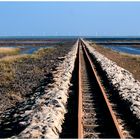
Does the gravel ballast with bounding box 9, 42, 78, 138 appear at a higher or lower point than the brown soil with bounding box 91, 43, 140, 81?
higher

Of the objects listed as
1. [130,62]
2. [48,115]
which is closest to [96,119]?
[48,115]

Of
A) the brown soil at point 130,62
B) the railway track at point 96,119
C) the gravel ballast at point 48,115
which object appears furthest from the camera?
the brown soil at point 130,62

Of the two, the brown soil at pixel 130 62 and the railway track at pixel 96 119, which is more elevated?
the railway track at pixel 96 119

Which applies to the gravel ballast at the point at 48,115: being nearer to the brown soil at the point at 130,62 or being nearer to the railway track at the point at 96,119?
the railway track at the point at 96,119

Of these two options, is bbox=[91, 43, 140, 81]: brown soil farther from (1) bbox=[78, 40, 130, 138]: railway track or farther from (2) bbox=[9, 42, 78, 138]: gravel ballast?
(2) bbox=[9, 42, 78, 138]: gravel ballast

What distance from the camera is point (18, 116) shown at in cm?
1227

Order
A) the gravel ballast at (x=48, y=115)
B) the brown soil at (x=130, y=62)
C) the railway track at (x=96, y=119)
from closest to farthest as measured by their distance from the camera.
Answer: the gravel ballast at (x=48, y=115), the railway track at (x=96, y=119), the brown soil at (x=130, y=62)

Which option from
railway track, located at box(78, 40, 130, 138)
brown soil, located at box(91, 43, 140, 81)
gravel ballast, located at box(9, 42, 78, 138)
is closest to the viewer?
gravel ballast, located at box(9, 42, 78, 138)

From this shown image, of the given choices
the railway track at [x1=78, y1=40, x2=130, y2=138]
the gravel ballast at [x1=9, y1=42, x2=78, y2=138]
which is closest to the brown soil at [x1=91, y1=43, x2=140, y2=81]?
the railway track at [x1=78, y1=40, x2=130, y2=138]

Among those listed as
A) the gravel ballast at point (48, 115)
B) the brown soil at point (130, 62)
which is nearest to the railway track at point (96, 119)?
the gravel ballast at point (48, 115)

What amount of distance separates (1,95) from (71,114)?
18.4 feet

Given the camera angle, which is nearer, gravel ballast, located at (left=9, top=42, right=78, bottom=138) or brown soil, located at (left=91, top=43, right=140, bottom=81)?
gravel ballast, located at (left=9, top=42, right=78, bottom=138)

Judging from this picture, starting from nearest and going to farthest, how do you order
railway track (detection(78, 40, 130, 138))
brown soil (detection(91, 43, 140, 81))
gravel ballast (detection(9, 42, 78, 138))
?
gravel ballast (detection(9, 42, 78, 138))
railway track (detection(78, 40, 130, 138))
brown soil (detection(91, 43, 140, 81))

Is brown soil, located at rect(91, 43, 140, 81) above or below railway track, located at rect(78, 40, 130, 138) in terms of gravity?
below
